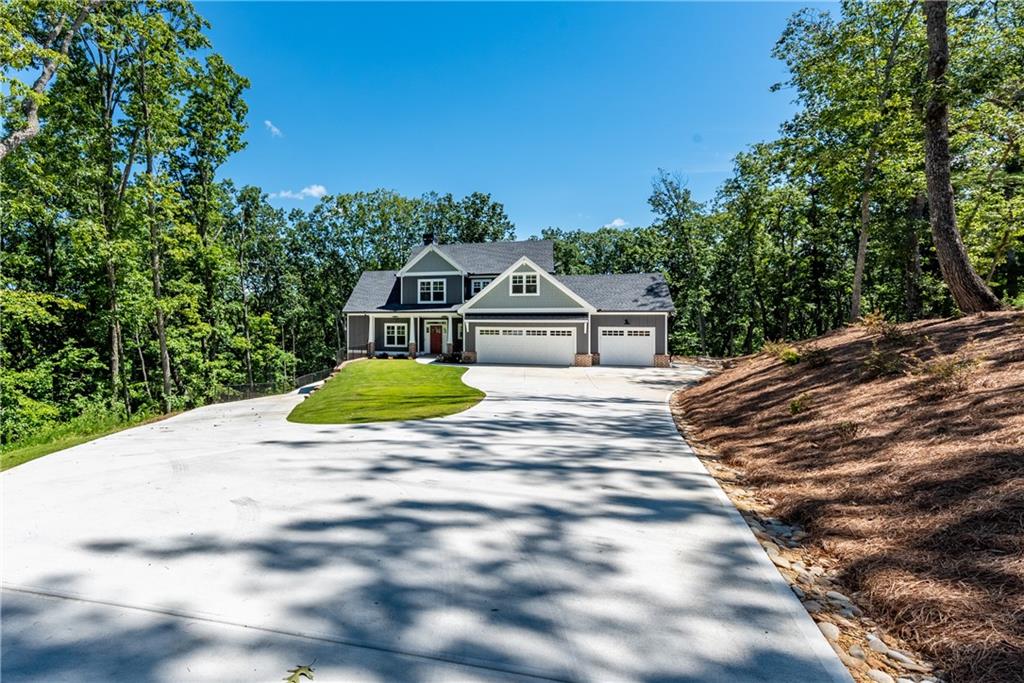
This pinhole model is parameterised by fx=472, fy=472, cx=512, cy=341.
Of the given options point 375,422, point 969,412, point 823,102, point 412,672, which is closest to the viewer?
point 412,672

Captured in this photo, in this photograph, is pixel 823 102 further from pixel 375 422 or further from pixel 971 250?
pixel 375 422

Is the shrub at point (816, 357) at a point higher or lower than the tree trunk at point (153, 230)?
lower

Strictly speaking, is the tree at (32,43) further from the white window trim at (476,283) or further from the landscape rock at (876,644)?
the white window trim at (476,283)

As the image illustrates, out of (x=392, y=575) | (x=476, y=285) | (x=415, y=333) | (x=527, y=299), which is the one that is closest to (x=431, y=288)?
(x=476, y=285)

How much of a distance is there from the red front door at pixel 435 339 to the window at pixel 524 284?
5162mm

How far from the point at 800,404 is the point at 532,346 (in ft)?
54.7

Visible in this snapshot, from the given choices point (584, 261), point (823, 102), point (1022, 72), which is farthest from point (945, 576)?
point (584, 261)

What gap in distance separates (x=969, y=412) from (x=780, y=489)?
2029 millimetres

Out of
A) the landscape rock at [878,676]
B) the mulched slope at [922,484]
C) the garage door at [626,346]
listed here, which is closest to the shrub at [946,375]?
the mulched slope at [922,484]

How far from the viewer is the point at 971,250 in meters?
16.7

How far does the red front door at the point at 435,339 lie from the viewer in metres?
26.6

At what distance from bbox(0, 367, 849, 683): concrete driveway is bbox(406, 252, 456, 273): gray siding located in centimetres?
2188

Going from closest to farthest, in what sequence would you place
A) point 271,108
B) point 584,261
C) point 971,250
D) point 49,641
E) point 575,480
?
1. point 49,641
2. point 575,480
3. point 971,250
4. point 271,108
5. point 584,261

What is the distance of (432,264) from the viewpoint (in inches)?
1082
